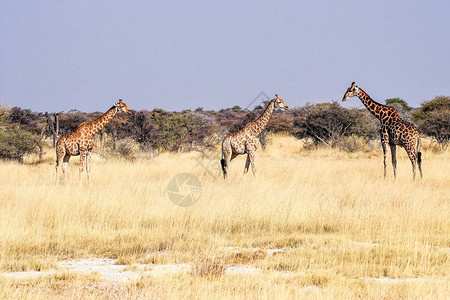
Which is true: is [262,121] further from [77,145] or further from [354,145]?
[354,145]

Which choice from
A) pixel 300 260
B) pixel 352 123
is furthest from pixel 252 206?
pixel 352 123

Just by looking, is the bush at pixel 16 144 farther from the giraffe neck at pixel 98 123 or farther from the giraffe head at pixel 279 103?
the giraffe head at pixel 279 103

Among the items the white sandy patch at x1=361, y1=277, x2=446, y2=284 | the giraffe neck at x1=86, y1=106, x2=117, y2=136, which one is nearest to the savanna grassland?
the white sandy patch at x1=361, y1=277, x2=446, y2=284

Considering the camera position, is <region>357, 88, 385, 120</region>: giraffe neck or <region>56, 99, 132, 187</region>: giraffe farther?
<region>357, 88, 385, 120</region>: giraffe neck

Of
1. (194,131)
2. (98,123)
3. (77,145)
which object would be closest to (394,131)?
(98,123)

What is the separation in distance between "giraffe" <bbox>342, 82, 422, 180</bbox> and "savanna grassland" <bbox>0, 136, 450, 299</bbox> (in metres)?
0.83

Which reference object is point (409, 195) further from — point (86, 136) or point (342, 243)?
point (86, 136)

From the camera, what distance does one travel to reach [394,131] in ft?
45.9

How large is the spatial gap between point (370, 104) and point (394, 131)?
1.23 metres

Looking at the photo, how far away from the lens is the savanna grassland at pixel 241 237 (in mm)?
5457

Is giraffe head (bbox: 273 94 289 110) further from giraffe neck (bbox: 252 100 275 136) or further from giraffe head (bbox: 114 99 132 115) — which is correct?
giraffe head (bbox: 114 99 132 115)

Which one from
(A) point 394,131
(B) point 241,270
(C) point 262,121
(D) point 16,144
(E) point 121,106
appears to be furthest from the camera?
(D) point 16,144

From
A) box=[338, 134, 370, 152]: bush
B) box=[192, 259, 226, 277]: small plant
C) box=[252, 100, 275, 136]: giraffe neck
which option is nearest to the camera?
box=[192, 259, 226, 277]: small plant

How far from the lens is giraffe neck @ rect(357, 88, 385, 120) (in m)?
14.6
